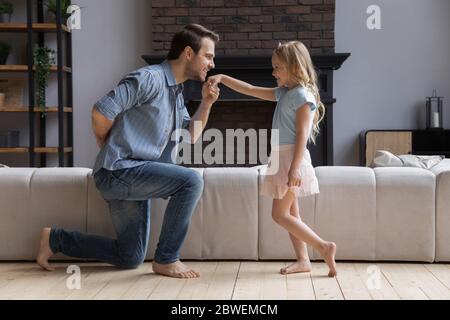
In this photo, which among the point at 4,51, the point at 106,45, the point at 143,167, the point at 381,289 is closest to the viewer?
the point at 381,289

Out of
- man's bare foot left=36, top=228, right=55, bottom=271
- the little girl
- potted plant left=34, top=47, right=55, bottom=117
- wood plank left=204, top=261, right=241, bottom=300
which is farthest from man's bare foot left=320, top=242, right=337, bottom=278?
potted plant left=34, top=47, right=55, bottom=117

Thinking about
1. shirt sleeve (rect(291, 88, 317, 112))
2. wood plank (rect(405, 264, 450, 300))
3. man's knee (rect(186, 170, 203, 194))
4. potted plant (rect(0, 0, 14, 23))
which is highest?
potted plant (rect(0, 0, 14, 23))

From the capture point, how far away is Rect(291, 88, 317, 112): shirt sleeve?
270 centimetres

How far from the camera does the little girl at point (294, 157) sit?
270 centimetres

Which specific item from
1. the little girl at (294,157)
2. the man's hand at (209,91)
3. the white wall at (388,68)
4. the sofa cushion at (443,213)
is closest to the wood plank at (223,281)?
the little girl at (294,157)

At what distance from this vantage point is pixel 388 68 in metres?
6.16

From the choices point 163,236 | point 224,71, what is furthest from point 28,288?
point 224,71

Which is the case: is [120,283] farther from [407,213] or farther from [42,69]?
[42,69]

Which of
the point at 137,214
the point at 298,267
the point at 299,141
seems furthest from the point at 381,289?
the point at 137,214

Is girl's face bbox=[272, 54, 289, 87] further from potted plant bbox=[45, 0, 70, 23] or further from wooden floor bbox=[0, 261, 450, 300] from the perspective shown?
potted plant bbox=[45, 0, 70, 23]

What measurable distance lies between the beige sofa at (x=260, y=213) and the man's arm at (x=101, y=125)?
301 mm

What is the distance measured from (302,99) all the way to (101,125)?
0.77 meters

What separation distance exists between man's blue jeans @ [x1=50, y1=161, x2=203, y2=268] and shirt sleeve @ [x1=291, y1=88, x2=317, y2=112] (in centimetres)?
47
